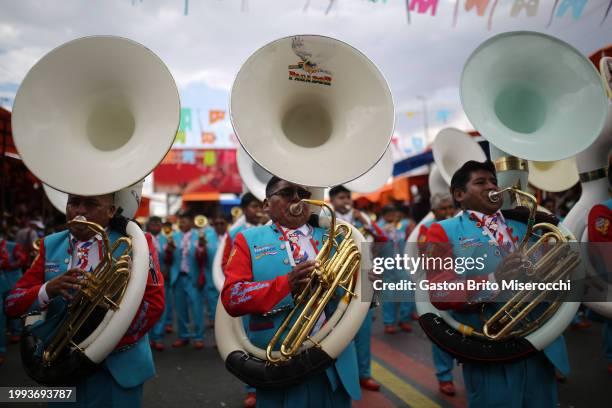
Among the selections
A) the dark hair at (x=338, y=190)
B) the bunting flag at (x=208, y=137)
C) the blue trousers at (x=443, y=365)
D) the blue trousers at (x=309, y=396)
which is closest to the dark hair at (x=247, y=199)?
the dark hair at (x=338, y=190)

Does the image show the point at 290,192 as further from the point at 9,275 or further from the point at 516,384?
the point at 9,275

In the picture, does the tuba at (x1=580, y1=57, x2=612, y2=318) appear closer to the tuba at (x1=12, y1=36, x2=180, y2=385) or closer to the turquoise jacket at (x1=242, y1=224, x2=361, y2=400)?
the turquoise jacket at (x1=242, y1=224, x2=361, y2=400)

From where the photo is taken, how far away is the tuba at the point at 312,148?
2035 mm

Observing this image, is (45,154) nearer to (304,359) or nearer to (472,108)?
(304,359)

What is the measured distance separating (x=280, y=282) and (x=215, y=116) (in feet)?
43.5

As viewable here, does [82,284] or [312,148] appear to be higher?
[312,148]

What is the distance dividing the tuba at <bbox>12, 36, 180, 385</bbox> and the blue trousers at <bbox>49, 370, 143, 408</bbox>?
0.15 m

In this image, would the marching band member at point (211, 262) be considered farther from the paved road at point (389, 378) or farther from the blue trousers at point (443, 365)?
the blue trousers at point (443, 365)

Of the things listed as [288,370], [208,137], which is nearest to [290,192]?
[288,370]

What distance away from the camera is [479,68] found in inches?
113

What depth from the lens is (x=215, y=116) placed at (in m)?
14.5

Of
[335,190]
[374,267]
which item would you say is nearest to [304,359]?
[374,267]

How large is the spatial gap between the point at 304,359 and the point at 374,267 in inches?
24.1

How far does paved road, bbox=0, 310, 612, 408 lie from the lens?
4008mm
